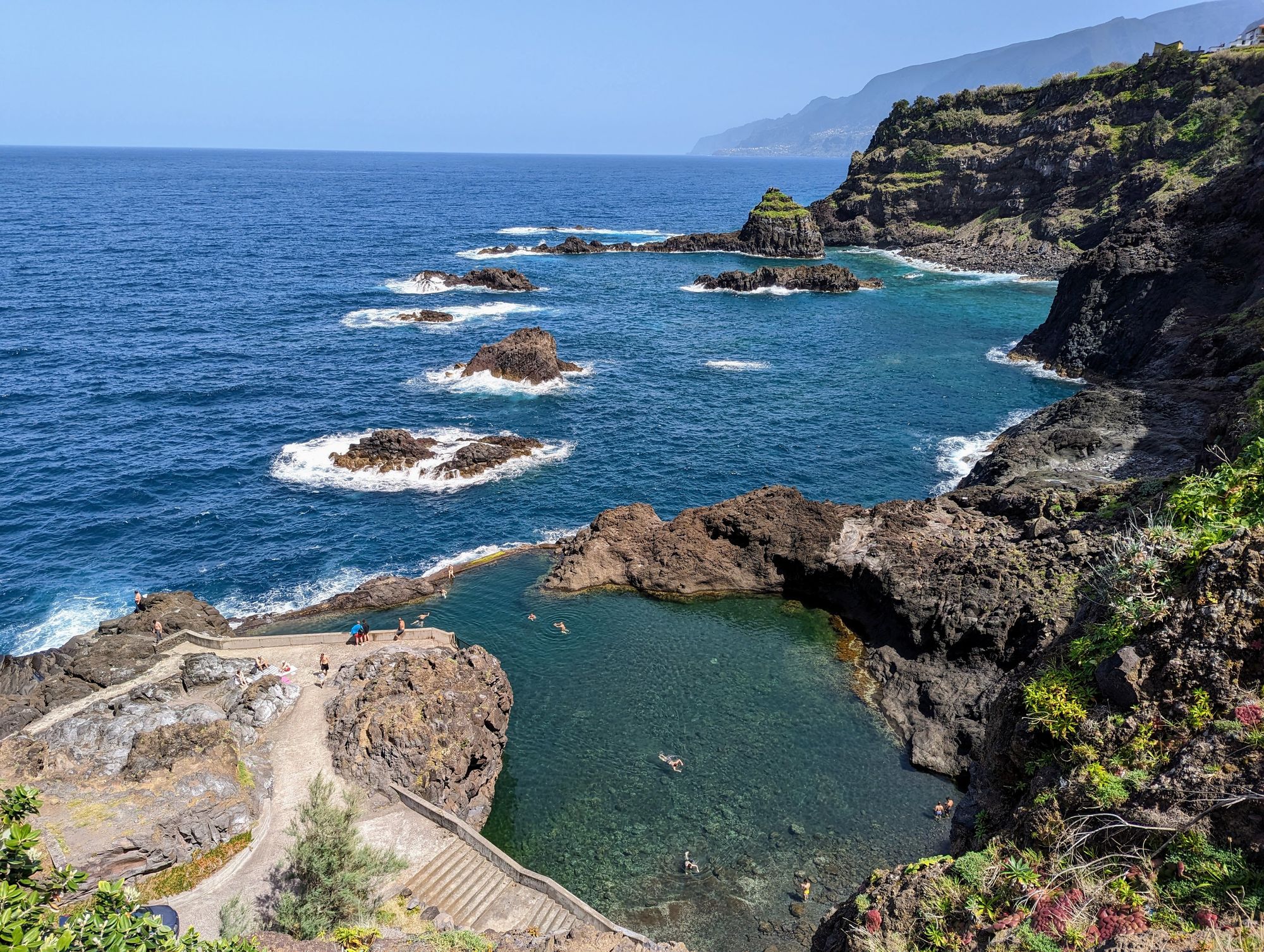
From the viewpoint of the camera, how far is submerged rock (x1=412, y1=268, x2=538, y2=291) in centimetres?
12081

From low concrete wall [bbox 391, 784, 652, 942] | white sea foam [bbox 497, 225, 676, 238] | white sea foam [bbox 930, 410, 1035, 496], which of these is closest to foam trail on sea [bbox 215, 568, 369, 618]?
low concrete wall [bbox 391, 784, 652, 942]

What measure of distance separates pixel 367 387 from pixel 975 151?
13471 cm

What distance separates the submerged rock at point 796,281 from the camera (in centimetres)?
12550

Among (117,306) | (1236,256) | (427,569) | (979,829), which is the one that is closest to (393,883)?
A: (979,829)

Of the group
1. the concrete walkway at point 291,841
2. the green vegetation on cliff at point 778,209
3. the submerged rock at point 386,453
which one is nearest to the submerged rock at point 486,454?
the submerged rock at point 386,453

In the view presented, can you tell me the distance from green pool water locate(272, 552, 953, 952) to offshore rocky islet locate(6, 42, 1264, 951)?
253 cm

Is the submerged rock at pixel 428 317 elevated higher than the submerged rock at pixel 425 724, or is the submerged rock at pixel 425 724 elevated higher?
the submerged rock at pixel 428 317

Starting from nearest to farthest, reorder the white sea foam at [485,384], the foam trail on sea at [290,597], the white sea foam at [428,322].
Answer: the foam trail on sea at [290,597], the white sea foam at [485,384], the white sea foam at [428,322]

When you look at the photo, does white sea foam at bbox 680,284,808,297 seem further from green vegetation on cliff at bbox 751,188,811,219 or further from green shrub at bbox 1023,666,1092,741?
green shrub at bbox 1023,666,1092,741

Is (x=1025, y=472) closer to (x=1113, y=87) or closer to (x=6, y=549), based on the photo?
(x=6, y=549)

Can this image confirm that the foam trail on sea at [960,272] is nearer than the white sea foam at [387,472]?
No

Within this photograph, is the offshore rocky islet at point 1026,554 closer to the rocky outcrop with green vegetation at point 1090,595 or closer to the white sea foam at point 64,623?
the rocky outcrop with green vegetation at point 1090,595

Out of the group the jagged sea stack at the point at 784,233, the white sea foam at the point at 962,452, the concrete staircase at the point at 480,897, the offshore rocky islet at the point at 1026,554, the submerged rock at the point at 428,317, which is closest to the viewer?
the offshore rocky islet at the point at 1026,554

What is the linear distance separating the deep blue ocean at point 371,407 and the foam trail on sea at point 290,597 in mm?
140
